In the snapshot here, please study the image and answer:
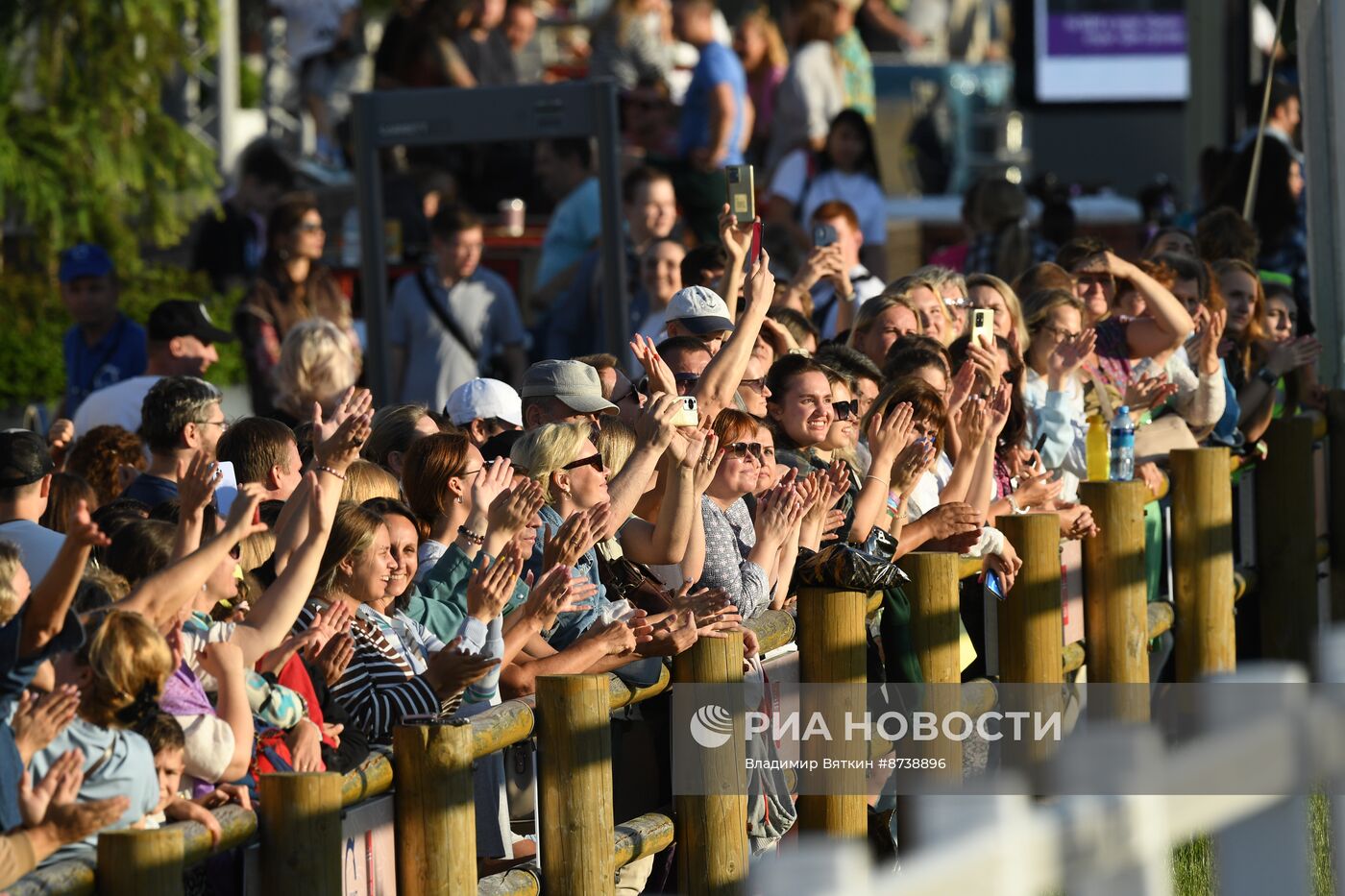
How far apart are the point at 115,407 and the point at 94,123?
7407 mm

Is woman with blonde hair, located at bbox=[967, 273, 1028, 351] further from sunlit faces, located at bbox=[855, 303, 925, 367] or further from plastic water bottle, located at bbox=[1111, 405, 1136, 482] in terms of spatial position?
→ plastic water bottle, located at bbox=[1111, 405, 1136, 482]

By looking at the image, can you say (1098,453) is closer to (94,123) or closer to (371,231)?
(371,231)

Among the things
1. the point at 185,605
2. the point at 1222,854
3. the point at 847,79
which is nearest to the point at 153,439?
the point at 185,605

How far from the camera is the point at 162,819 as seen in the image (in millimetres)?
4215

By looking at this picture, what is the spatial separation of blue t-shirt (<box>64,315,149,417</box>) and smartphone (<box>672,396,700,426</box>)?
433 centimetres

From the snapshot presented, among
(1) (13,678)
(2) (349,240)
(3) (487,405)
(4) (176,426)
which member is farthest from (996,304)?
(2) (349,240)

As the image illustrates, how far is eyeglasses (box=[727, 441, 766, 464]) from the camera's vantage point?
20.7ft

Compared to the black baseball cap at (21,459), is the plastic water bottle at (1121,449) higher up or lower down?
lower down

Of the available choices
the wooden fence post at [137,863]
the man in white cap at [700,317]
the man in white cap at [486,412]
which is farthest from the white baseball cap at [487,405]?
the wooden fence post at [137,863]

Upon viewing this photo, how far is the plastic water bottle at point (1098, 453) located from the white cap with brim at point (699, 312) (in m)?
1.62

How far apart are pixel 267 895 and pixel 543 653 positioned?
1.48m

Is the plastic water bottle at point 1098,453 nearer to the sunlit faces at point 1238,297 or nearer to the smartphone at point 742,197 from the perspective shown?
the smartphone at point 742,197

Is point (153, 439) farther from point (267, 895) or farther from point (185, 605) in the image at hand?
point (267, 895)

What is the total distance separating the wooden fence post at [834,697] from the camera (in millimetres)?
6125
